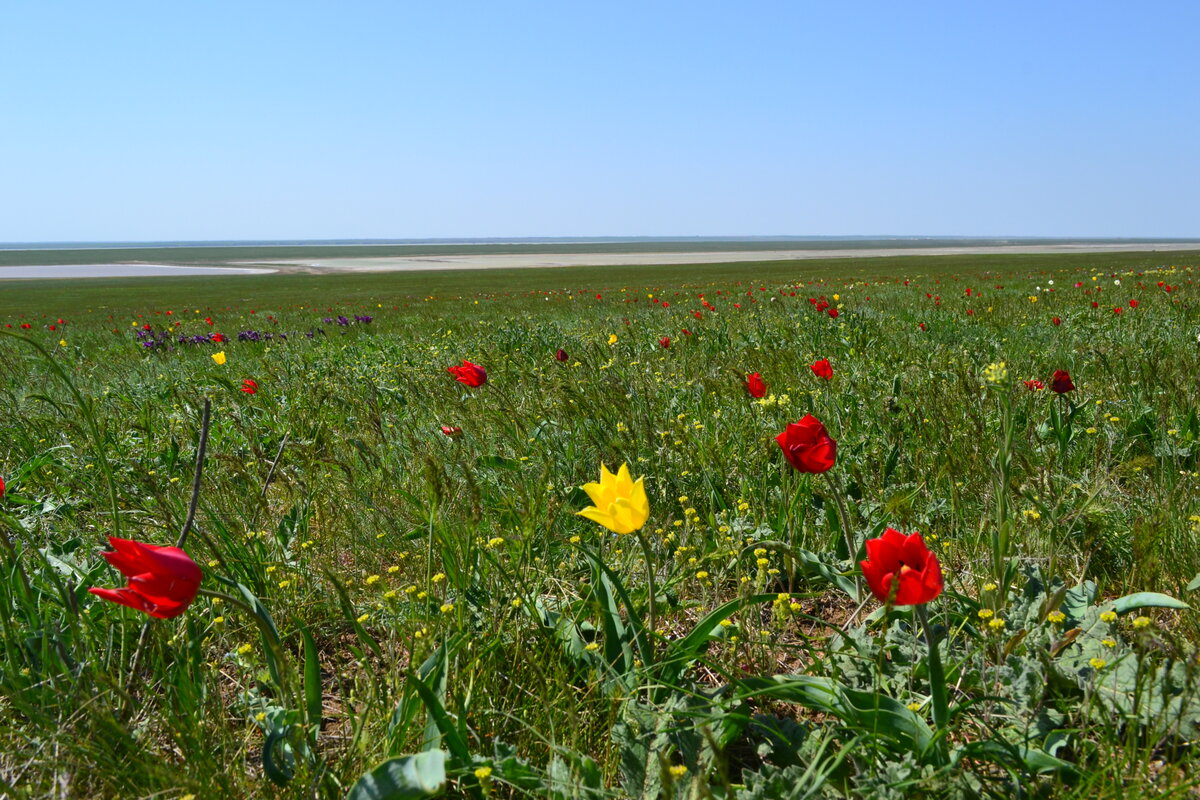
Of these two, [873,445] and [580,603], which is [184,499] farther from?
[873,445]

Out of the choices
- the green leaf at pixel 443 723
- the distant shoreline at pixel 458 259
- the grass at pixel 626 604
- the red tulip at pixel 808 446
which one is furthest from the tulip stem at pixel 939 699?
the distant shoreline at pixel 458 259

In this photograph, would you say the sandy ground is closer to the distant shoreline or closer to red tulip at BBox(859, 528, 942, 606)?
the distant shoreline

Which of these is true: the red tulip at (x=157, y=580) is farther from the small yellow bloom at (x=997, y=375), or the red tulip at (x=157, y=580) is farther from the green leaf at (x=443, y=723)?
the small yellow bloom at (x=997, y=375)

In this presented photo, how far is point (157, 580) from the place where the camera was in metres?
1.21

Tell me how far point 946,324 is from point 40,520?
6.32 metres

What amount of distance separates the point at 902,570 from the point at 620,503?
528 millimetres

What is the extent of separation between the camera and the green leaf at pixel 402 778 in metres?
1.15

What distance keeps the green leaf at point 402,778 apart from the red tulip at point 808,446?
932 mm

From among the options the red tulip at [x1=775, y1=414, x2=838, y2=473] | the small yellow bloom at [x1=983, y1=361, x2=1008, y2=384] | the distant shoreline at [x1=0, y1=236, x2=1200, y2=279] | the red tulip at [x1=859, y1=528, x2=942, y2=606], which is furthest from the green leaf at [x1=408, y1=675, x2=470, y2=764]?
the distant shoreline at [x1=0, y1=236, x2=1200, y2=279]

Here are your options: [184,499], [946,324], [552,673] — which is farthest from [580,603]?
[946,324]

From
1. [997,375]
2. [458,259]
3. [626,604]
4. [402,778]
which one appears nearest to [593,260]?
[458,259]

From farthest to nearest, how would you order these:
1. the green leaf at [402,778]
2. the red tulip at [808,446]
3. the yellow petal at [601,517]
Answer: the red tulip at [808,446]
the yellow petal at [601,517]
the green leaf at [402,778]

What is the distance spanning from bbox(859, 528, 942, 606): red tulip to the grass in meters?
0.15

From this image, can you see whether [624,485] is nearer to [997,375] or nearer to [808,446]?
[808,446]
